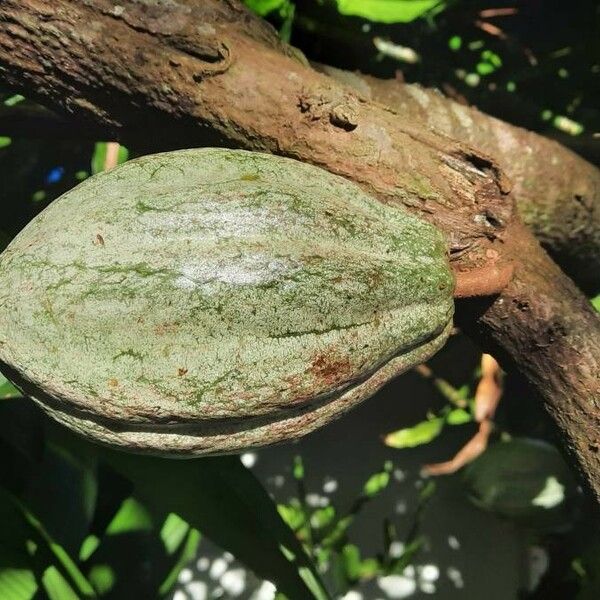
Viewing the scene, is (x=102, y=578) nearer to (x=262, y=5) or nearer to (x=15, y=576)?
(x=15, y=576)

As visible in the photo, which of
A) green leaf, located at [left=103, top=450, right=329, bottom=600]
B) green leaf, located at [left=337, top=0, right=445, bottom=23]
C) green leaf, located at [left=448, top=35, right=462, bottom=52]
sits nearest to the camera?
green leaf, located at [left=103, top=450, right=329, bottom=600]

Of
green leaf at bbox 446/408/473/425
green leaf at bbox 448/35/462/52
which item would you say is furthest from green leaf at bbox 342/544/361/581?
green leaf at bbox 448/35/462/52

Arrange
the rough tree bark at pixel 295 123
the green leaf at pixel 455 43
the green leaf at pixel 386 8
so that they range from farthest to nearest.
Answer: the green leaf at pixel 455 43 < the green leaf at pixel 386 8 < the rough tree bark at pixel 295 123

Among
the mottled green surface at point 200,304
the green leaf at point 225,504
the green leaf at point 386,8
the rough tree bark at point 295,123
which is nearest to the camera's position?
the mottled green surface at point 200,304

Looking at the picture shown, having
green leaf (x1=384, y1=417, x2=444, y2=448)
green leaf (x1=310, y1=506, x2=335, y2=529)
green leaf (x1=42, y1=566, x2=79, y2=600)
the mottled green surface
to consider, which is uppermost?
the mottled green surface

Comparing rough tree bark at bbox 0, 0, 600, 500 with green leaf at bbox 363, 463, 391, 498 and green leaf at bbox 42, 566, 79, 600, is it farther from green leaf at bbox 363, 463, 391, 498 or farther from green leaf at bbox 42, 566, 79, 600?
green leaf at bbox 363, 463, 391, 498

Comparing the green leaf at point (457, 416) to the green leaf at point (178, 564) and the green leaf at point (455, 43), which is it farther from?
the green leaf at point (455, 43)

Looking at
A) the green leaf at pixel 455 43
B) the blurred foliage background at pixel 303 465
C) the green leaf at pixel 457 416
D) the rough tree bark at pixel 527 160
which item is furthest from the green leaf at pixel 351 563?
the green leaf at pixel 455 43

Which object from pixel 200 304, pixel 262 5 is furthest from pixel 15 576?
pixel 262 5
